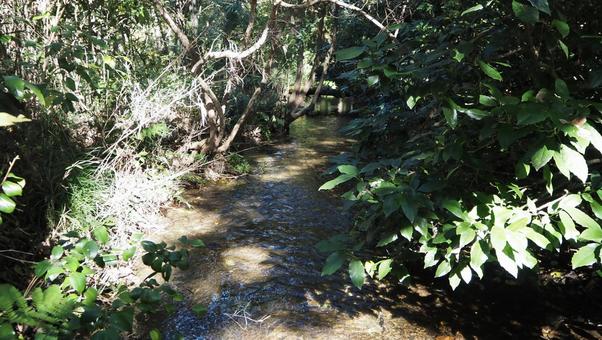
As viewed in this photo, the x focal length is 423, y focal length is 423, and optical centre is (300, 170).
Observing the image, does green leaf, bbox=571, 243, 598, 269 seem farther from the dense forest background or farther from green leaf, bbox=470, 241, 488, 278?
green leaf, bbox=470, 241, 488, 278

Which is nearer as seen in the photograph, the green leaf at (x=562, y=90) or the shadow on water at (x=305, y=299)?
the green leaf at (x=562, y=90)

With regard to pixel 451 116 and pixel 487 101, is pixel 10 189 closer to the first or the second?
pixel 451 116

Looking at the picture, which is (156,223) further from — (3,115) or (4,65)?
(3,115)

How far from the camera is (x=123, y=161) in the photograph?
5.03 m

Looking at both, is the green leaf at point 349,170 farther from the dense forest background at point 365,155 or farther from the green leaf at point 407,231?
the green leaf at point 407,231

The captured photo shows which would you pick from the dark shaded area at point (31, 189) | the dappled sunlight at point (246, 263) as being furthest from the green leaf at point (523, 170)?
the dark shaded area at point (31, 189)

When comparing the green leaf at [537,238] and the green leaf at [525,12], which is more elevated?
the green leaf at [525,12]

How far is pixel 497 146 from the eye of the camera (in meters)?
2.28

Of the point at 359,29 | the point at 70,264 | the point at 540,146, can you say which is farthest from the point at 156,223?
the point at 359,29

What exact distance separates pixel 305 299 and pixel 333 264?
1846 mm

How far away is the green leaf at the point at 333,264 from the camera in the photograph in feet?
6.18

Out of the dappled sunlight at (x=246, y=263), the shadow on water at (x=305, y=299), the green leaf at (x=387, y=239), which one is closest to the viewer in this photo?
the green leaf at (x=387, y=239)

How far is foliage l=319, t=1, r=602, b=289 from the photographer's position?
155cm

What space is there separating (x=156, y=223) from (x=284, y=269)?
1751mm
